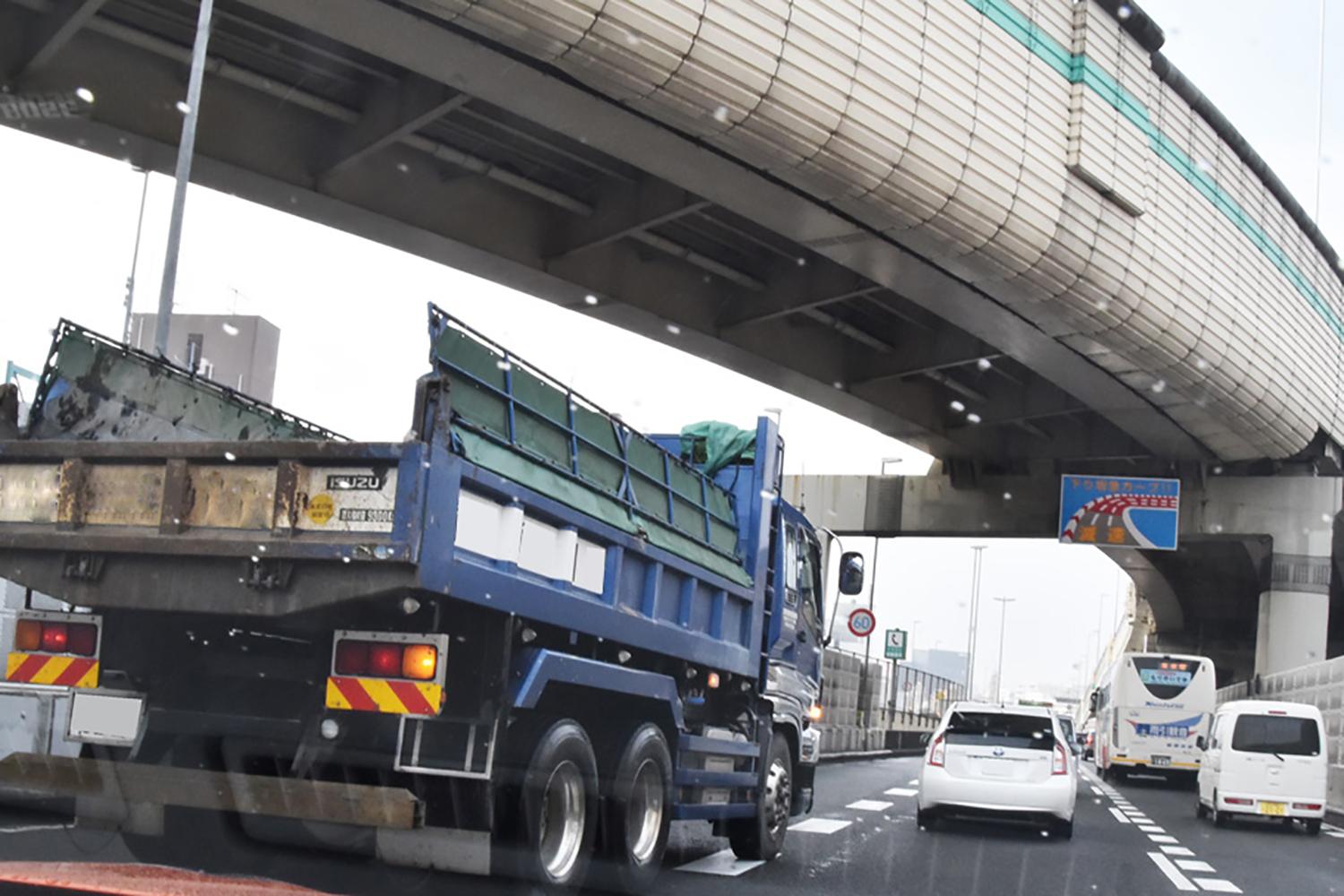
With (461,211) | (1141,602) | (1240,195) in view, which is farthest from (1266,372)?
(1141,602)

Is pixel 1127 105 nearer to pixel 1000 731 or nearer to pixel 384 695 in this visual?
pixel 1000 731

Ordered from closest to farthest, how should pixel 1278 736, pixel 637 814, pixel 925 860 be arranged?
pixel 637 814 → pixel 925 860 → pixel 1278 736

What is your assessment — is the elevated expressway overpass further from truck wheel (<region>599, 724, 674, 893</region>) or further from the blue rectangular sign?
truck wheel (<region>599, 724, 674, 893</region>)

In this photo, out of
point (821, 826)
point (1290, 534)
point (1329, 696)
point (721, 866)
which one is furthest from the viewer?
point (1290, 534)

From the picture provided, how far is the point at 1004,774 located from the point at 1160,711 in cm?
2029

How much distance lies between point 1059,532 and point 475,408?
26.1 meters

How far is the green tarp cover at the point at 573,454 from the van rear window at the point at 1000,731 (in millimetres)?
6449

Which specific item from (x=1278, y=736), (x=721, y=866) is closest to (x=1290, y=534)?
(x=1278, y=736)

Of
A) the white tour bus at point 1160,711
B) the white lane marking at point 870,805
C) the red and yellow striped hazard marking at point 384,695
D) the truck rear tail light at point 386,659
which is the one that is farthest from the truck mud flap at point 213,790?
the white tour bus at point 1160,711

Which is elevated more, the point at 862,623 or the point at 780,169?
the point at 780,169

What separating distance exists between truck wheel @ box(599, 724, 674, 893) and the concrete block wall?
56.4 feet

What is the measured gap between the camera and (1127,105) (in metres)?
22.4

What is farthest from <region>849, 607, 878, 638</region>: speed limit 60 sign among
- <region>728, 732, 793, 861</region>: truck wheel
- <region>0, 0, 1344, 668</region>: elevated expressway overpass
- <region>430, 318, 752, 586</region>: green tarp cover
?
A: <region>430, 318, 752, 586</region>: green tarp cover

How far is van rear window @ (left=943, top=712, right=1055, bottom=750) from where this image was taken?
1580 cm
